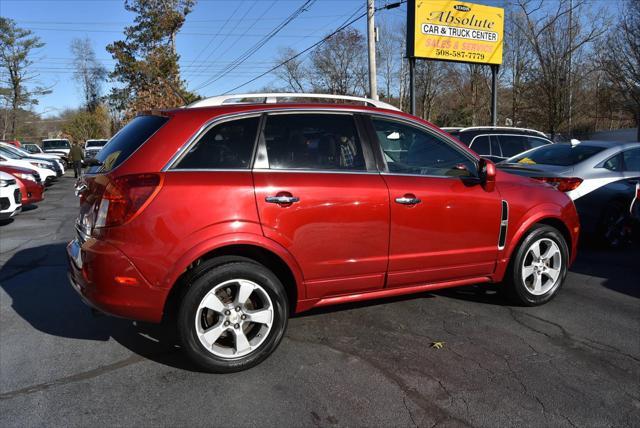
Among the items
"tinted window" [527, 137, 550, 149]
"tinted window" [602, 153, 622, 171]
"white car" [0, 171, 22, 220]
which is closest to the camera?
"tinted window" [602, 153, 622, 171]

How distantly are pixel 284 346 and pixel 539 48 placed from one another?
94.6 ft

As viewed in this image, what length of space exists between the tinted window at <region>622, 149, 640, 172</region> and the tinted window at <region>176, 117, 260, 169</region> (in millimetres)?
6148

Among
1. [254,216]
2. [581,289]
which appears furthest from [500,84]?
[254,216]

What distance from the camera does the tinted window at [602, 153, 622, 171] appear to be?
23.3 feet

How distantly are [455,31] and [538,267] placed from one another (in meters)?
15.1

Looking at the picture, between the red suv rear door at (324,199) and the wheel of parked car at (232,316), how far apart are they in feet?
0.97

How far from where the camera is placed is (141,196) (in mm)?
3146

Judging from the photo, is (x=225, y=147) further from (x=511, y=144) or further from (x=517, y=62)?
(x=517, y=62)

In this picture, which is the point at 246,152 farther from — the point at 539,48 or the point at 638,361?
the point at 539,48

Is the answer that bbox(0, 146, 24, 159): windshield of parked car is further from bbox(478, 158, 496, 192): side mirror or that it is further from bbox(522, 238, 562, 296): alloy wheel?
bbox(522, 238, 562, 296): alloy wheel

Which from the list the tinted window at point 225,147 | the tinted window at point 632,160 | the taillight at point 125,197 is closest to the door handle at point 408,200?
the tinted window at point 225,147

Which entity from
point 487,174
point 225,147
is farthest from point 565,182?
point 225,147

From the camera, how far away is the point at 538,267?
4.63 metres

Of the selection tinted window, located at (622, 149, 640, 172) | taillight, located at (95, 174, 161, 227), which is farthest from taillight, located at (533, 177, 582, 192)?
taillight, located at (95, 174, 161, 227)
